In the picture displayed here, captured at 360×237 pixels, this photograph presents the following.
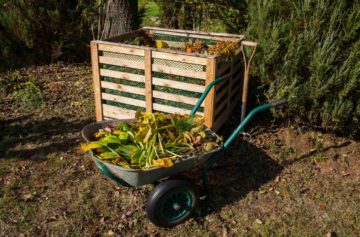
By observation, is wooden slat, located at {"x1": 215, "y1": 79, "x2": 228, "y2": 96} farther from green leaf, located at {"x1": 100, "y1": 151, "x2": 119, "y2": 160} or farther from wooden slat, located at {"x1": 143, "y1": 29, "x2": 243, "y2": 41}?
green leaf, located at {"x1": 100, "y1": 151, "x2": 119, "y2": 160}

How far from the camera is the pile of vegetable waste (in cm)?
432

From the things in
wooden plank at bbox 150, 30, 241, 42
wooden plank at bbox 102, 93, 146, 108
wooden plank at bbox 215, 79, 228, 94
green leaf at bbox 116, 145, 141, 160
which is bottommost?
wooden plank at bbox 102, 93, 146, 108

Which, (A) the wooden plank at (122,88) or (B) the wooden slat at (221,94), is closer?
(B) the wooden slat at (221,94)

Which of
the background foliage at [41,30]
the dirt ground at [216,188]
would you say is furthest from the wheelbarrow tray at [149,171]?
the background foliage at [41,30]

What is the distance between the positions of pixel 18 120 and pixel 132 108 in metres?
1.73

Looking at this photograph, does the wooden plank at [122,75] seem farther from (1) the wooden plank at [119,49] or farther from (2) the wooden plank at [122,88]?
(1) the wooden plank at [119,49]

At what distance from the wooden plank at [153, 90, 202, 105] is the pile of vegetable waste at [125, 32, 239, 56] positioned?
1.80 feet

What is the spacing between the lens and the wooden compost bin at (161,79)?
4.12m

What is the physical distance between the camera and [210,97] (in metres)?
4.11

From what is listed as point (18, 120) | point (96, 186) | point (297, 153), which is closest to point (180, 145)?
point (96, 186)

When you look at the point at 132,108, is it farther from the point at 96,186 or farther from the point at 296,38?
the point at 296,38

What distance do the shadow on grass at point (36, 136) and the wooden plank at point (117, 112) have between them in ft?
1.58

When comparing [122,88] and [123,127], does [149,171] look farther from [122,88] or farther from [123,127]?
[122,88]

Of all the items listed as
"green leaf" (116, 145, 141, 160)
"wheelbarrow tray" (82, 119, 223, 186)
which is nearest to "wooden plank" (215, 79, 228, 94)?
"wheelbarrow tray" (82, 119, 223, 186)
